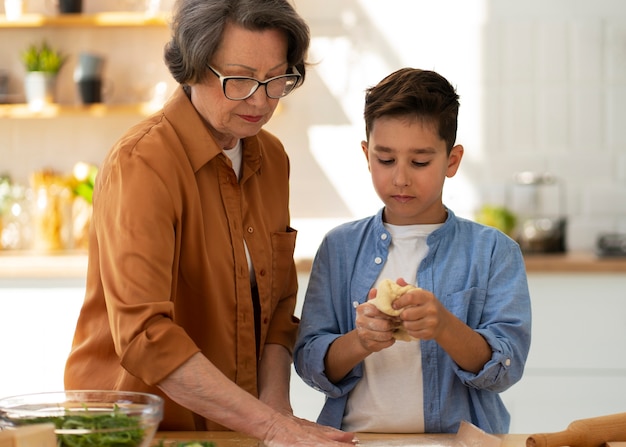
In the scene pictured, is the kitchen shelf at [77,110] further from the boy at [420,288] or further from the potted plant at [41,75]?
the boy at [420,288]

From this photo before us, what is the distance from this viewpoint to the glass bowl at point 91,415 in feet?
4.15

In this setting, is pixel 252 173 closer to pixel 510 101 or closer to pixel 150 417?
pixel 150 417

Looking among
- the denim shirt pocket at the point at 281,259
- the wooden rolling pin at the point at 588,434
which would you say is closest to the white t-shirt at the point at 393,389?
the denim shirt pocket at the point at 281,259

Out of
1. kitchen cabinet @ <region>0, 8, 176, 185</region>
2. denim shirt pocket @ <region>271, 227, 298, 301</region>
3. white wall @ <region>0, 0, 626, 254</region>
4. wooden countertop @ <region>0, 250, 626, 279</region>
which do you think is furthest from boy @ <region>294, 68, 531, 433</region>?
kitchen cabinet @ <region>0, 8, 176, 185</region>

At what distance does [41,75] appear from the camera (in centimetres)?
413

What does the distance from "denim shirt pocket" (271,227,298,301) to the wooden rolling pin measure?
685 millimetres

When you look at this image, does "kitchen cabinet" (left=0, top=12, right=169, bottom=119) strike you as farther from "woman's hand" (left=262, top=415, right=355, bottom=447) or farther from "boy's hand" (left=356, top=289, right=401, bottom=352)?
"woman's hand" (left=262, top=415, right=355, bottom=447)

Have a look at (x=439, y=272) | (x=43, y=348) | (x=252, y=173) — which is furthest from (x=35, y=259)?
(x=439, y=272)

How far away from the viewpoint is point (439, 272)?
179 centimetres

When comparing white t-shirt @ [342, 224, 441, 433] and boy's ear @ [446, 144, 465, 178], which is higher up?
boy's ear @ [446, 144, 465, 178]

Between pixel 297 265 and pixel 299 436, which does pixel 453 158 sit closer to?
pixel 299 436

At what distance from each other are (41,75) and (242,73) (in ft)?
8.81

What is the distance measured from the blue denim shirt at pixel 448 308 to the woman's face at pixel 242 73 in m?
0.33

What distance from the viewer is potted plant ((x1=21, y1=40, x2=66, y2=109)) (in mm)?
4133
